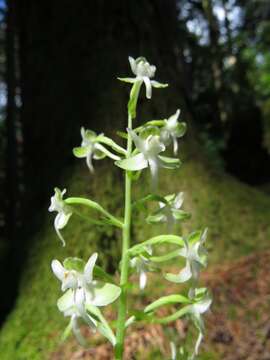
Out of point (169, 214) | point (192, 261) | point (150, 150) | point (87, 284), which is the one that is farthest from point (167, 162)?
point (87, 284)

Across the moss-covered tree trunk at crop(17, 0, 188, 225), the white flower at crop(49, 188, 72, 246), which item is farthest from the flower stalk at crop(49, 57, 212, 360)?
the moss-covered tree trunk at crop(17, 0, 188, 225)

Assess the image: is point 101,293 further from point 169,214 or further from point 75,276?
point 169,214

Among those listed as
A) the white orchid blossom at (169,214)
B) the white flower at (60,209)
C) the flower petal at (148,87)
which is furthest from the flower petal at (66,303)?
the flower petal at (148,87)

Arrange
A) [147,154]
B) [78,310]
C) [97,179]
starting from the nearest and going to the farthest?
[78,310] < [147,154] < [97,179]

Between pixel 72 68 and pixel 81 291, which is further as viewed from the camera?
pixel 72 68

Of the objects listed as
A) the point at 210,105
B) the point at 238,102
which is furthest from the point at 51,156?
the point at 238,102

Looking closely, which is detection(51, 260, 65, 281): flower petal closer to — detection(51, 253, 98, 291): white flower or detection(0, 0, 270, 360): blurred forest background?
detection(51, 253, 98, 291): white flower

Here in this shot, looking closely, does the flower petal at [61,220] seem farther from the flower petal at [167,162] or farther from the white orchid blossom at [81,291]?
the flower petal at [167,162]
